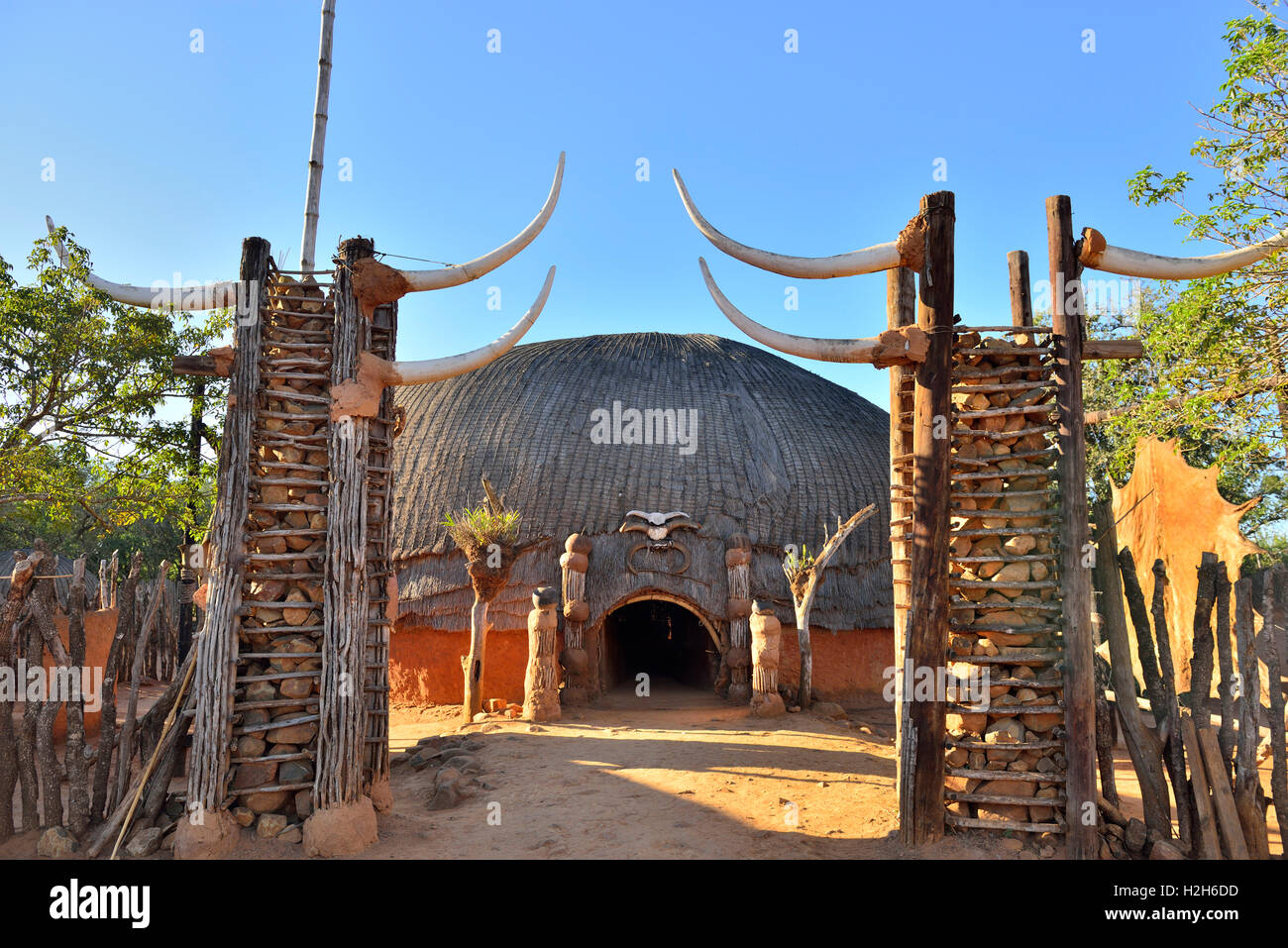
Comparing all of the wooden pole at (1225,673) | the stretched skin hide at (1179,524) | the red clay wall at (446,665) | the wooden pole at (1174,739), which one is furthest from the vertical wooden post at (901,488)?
the red clay wall at (446,665)

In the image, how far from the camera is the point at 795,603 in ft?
42.9

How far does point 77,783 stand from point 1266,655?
924 cm

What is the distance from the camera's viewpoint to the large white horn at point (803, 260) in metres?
6.23

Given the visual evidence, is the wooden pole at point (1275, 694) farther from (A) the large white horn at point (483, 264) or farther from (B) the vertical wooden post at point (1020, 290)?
(A) the large white horn at point (483, 264)

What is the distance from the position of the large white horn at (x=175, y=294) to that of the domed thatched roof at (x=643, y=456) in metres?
8.09

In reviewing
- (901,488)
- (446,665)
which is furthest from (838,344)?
(446,665)

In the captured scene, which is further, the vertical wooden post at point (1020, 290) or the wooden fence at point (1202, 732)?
the vertical wooden post at point (1020, 290)

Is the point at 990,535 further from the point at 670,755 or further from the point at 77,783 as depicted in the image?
the point at 77,783

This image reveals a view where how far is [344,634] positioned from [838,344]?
4516 mm

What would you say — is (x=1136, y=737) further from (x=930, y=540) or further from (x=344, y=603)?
(x=344, y=603)

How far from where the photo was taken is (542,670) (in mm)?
11812

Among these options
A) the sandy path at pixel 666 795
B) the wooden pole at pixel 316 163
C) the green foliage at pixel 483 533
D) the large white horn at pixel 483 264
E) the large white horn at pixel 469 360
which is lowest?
the sandy path at pixel 666 795
